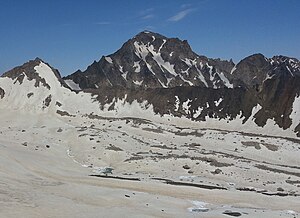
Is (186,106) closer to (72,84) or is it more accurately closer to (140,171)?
(72,84)

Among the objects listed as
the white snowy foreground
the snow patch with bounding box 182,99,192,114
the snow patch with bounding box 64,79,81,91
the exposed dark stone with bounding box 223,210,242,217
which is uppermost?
the snow patch with bounding box 64,79,81,91

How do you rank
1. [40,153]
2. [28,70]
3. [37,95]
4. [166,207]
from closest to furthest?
[166,207] < [40,153] < [37,95] < [28,70]

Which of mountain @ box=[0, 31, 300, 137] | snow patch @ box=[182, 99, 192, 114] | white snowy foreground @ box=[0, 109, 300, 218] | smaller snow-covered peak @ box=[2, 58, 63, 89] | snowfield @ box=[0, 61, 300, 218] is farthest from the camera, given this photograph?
smaller snow-covered peak @ box=[2, 58, 63, 89]

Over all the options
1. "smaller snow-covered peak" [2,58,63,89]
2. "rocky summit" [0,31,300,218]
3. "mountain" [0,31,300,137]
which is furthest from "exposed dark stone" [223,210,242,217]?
"smaller snow-covered peak" [2,58,63,89]

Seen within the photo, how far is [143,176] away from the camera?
52.3 m

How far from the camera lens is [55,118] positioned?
118062 millimetres

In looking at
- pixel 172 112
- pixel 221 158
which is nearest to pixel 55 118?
pixel 172 112

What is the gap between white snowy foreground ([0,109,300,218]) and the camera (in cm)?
3253

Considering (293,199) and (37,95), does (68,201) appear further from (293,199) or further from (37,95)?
(37,95)

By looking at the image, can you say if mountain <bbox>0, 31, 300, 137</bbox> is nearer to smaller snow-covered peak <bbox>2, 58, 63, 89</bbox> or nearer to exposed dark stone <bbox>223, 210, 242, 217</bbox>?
smaller snow-covered peak <bbox>2, 58, 63, 89</bbox>

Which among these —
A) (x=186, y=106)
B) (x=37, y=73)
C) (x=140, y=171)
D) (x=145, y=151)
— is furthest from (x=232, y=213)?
(x=37, y=73)

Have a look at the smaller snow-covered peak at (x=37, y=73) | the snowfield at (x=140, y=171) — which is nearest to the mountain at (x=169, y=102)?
the smaller snow-covered peak at (x=37, y=73)

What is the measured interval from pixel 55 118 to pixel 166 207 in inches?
3484

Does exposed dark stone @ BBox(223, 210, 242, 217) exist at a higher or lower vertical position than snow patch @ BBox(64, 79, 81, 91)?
lower
